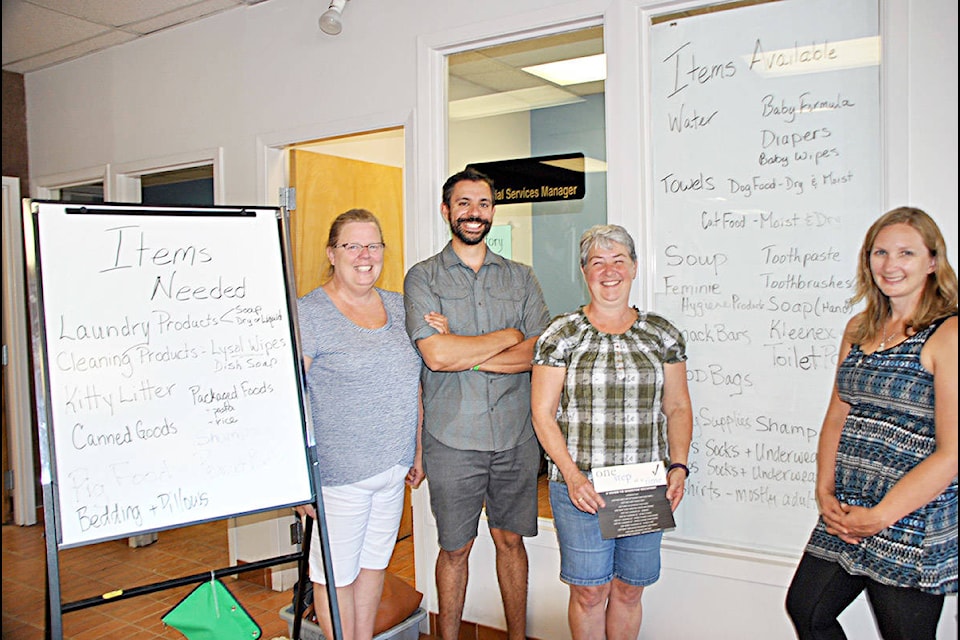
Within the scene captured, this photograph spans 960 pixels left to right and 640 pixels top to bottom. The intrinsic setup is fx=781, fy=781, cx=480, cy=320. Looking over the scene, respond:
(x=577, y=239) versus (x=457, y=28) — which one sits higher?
(x=457, y=28)

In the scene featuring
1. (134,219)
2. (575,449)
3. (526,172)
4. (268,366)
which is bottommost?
(575,449)

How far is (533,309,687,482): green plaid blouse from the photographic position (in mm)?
2227

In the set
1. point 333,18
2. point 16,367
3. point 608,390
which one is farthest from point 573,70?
point 16,367

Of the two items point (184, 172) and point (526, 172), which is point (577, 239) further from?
point (184, 172)

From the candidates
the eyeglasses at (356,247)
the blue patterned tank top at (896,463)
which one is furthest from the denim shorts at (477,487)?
the blue patterned tank top at (896,463)

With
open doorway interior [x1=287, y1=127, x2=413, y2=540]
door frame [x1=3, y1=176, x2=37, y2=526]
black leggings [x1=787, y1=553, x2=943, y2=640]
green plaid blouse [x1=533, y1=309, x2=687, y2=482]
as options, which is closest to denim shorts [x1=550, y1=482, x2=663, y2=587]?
green plaid blouse [x1=533, y1=309, x2=687, y2=482]

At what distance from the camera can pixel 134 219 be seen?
6.95ft

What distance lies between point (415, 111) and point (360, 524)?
1630 mm

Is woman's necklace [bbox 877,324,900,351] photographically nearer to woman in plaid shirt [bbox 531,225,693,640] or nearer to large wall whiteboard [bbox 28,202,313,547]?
woman in plaid shirt [bbox 531,225,693,640]

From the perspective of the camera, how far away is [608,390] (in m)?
2.22

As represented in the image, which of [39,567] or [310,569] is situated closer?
[310,569]

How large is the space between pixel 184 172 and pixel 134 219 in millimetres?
2353

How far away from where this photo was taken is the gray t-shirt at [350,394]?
2.40m

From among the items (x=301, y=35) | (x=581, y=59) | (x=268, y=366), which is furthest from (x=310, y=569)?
(x=301, y=35)
